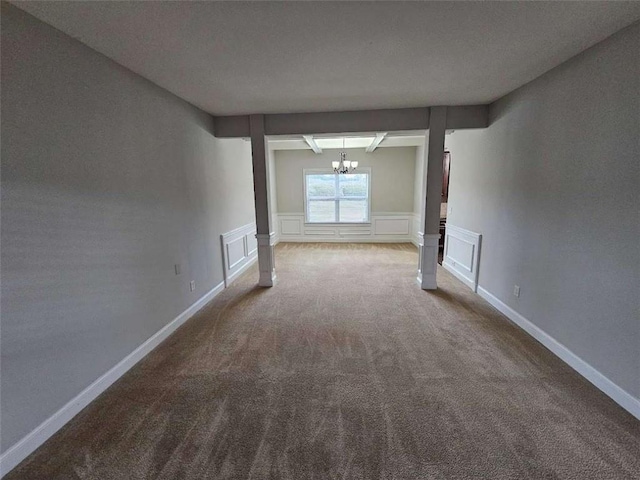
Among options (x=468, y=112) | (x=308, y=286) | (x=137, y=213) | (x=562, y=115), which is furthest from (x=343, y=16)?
(x=308, y=286)

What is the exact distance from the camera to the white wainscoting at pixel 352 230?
7.37m

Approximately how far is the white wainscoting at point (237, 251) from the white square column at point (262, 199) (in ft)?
1.65

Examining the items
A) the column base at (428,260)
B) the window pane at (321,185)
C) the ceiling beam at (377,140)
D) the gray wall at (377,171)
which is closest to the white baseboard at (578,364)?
the column base at (428,260)

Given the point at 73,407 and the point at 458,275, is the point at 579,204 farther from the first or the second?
the point at 73,407

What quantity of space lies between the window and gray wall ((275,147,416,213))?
0.63ft

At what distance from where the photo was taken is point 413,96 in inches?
121

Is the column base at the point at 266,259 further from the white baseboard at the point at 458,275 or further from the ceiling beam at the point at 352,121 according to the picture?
the white baseboard at the point at 458,275

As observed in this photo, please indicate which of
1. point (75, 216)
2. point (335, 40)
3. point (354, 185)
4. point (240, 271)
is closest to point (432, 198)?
point (335, 40)

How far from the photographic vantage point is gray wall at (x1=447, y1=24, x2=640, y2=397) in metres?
1.75

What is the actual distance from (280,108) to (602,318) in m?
3.59

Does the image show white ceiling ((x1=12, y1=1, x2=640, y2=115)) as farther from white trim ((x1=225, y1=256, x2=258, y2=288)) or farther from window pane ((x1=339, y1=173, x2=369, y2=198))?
window pane ((x1=339, y1=173, x2=369, y2=198))

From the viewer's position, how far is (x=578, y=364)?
212 cm

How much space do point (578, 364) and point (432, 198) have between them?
2225 mm

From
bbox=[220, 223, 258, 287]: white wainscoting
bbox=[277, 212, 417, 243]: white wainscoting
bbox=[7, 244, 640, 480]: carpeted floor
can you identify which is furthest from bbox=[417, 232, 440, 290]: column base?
bbox=[277, 212, 417, 243]: white wainscoting
